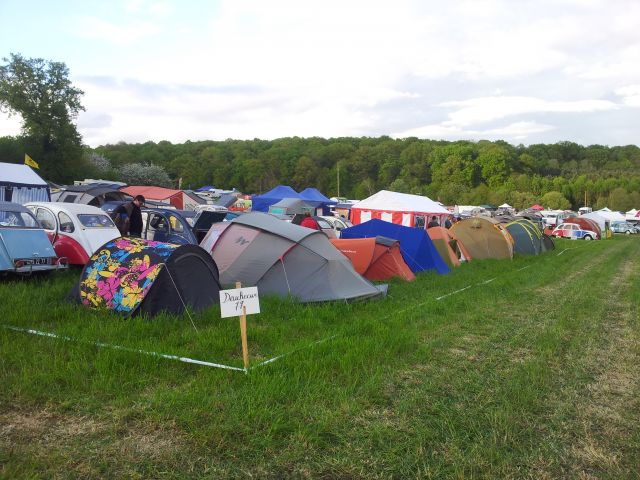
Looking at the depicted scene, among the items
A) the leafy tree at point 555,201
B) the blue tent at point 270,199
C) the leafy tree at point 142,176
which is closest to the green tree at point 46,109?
the leafy tree at point 142,176

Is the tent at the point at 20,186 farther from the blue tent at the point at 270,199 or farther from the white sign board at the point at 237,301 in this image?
the white sign board at the point at 237,301

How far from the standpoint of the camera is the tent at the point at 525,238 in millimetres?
22797

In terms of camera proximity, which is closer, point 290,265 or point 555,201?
point 290,265

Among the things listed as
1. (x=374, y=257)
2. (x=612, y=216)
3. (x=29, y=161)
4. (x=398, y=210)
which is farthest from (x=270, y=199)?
(x=612, y=216)

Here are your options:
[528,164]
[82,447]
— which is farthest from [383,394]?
[528,164]

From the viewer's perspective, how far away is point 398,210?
30516 mm

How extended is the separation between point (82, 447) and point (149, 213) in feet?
35.5

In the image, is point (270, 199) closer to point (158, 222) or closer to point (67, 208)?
point (158, 222)

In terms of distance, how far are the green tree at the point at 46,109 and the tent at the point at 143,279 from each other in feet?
165

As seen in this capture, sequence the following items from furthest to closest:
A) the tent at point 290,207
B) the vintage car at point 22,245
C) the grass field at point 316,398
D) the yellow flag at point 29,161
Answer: the tent at point 290,207 → the yellow flag at point 29,161 → the vintage car at point 22,245 → the grass field at point 316,398

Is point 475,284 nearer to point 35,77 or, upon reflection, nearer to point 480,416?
point 480,416

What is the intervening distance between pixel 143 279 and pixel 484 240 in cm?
1591

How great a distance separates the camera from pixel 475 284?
12320mm

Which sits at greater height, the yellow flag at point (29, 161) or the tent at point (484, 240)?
the yellow flag at point (29, 161)
